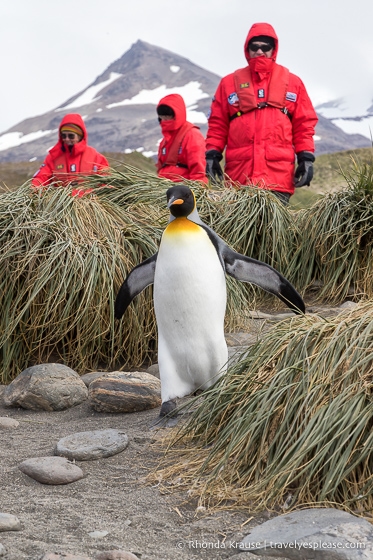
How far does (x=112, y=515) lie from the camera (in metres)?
2.46

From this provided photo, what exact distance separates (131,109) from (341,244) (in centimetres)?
15636

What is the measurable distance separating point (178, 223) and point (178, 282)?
29cm

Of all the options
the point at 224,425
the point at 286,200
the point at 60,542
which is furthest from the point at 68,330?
the point at 286,200

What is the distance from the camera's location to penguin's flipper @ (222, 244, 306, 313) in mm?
3615

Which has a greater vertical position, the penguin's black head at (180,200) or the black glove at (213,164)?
the black glove at (213,164)

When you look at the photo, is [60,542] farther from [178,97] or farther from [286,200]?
[178,97]

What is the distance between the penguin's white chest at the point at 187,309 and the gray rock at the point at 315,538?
1218 mm

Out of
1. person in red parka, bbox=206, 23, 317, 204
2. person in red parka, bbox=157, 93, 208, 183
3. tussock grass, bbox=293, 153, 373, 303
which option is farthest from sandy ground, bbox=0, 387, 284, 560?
person in red parka, bbox=157, 93, 208, 183

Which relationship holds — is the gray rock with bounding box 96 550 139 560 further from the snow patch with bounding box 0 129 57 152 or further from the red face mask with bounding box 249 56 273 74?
the snow patch with bounding box 0 129 57 152

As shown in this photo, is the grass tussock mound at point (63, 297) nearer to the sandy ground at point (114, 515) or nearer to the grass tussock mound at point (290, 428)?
the sandy ground at point (114, 515)

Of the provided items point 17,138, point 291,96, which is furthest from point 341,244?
point 17,138

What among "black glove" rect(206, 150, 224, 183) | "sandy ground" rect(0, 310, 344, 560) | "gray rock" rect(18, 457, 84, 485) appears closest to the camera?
"sandy ground" rect(0, 310, 344, 560)

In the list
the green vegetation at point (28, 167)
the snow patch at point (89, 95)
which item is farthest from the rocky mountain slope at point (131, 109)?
the green vegetation at point (28, 167)

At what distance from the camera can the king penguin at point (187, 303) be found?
3.47 m
